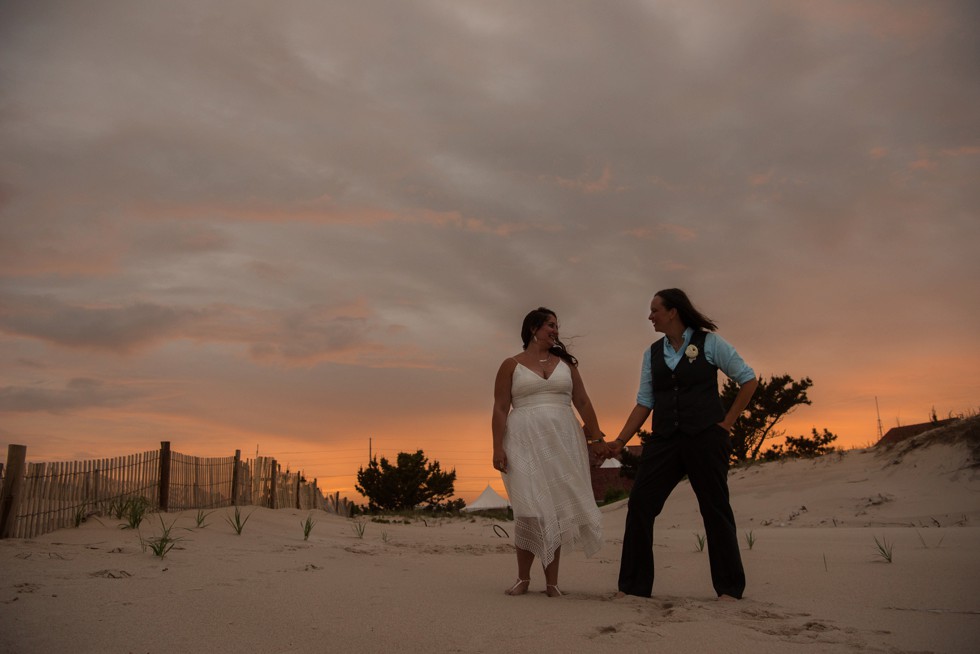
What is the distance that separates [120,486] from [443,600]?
695cm

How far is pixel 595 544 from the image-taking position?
4789mm

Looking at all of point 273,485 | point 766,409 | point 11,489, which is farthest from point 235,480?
point 766,409

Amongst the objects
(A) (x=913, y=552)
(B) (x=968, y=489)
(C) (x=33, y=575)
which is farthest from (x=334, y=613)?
(B) (x=968, y=489)

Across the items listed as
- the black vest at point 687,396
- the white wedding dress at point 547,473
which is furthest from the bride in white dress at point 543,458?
the black vest at point 687,396

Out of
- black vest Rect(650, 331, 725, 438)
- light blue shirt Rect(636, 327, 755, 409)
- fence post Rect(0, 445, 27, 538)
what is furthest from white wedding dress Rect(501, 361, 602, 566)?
fence post Rect(0, 445, 27, 538)

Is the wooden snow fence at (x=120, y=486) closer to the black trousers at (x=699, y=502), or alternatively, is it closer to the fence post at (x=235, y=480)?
the fence post at (x=235, y=480)

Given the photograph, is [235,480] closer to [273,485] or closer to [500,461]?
[273,485]

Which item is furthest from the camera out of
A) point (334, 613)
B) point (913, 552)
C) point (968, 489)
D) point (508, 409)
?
point (968, 489)

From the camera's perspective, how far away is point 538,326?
16.8 ft

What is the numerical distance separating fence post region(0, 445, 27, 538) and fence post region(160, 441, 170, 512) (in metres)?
3.72

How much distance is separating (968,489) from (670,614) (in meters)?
10.9

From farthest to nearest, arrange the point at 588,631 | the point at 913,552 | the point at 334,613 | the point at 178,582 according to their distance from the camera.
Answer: the point at 913,552 < the point at 178,582 < the point at 334,613 < the point at 588,631

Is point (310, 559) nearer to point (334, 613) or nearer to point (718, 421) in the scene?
point (334, 613)

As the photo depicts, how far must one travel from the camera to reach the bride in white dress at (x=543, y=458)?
15.4 feet
